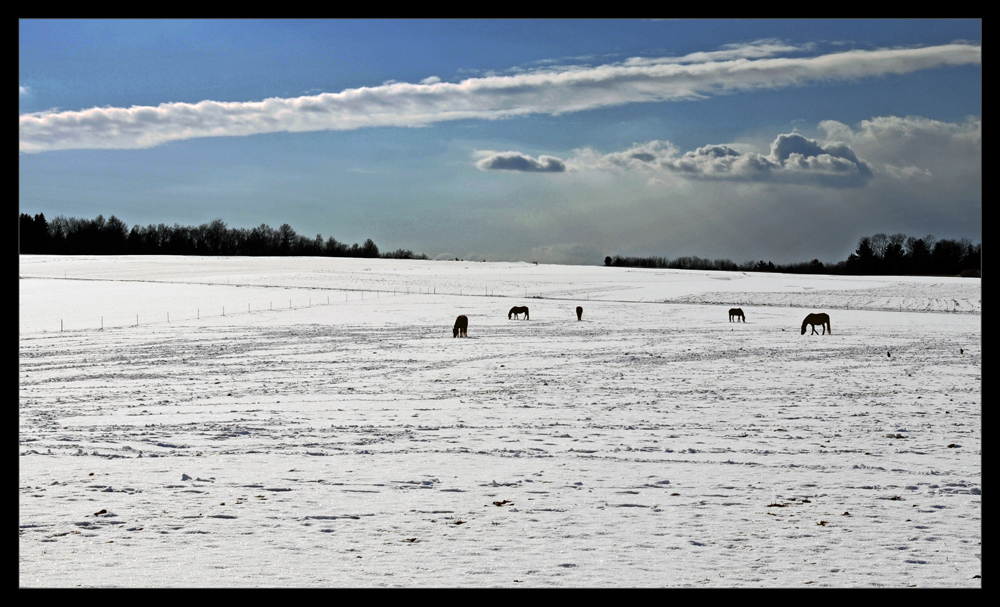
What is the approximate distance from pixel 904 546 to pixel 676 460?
3.47 m

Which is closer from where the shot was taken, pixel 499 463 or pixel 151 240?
pixel 499 463

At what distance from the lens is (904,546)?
6648 mm

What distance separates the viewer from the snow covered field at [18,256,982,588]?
638 centimetres

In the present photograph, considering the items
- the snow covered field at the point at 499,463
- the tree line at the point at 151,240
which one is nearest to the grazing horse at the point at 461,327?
the snow covered field at the point at 499,463

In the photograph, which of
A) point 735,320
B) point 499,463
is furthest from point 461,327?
point 499,463

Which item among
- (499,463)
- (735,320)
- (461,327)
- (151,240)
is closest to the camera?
(499,463)

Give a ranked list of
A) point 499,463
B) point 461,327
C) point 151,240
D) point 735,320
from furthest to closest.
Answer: point 151,240 → point 735,320 → point 461,327 → point 499,463

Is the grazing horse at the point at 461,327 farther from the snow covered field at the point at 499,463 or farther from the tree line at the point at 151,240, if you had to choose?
the tree line at the point at 151,240

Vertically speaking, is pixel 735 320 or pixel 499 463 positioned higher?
pixel 735 320

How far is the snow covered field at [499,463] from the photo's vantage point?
6.38 metres

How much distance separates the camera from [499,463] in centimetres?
976

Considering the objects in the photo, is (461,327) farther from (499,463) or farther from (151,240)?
(151,240)

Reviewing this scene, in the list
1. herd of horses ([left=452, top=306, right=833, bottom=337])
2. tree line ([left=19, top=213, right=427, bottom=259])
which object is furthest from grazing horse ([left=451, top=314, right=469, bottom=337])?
tree line ([left=19, top=213, right=427, bottom=259])

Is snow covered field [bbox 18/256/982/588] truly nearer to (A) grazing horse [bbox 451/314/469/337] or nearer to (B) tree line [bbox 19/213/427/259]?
(A) grazing horse [bbox 451/314/469/337]
